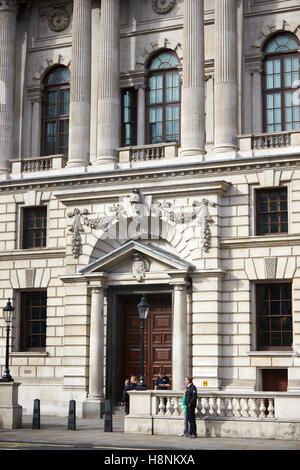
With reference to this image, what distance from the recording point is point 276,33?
1612 inches

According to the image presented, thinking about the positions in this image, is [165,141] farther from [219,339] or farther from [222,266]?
[219,339]

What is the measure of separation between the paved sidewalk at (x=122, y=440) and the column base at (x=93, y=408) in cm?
508

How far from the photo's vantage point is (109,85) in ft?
138

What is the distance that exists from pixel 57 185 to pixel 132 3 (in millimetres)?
10056

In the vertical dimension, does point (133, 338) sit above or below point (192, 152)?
below

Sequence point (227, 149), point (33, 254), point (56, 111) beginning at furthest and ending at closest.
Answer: point (56, 111), point (33, 254), point (227, 149)

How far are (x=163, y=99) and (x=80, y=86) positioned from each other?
4086 millimetres

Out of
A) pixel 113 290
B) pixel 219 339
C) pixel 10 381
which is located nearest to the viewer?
pixel 10 381

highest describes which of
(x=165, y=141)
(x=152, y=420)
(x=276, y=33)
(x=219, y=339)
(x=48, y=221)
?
(x=276, y=33)

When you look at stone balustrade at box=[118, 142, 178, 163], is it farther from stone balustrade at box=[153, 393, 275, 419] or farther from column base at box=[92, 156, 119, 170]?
stone balustrade at box=[153, 393, 275, 419]

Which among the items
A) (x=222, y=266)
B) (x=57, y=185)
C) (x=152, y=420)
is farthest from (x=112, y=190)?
(x=152, y=420)

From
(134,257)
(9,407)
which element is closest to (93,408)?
(9,407)

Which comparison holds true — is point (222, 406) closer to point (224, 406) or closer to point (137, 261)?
point (224, 406)

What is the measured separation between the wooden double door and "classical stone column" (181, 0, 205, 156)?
275 inches
